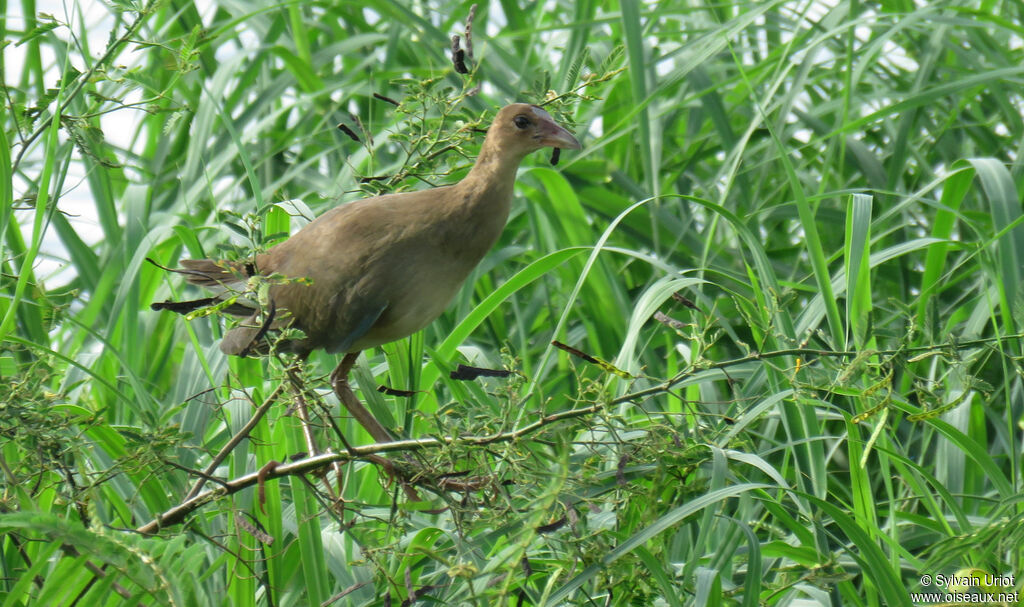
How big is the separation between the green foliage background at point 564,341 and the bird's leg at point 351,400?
55 mm

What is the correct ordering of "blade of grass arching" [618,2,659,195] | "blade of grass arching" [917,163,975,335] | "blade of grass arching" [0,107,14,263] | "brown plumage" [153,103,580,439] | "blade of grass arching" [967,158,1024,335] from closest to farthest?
"blade of grass arching" [0,107,14,263] → "brown plumage" [153,103,580,439] → "blade of grass arching" [967,158,1024,335] → "blade of grass arching" [917,163,975,335] → "blade of grass arching" [618,2,659,195]

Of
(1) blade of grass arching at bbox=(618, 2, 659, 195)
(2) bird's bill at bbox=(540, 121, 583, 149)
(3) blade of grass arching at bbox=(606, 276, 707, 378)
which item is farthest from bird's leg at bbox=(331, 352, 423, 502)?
(1) blade of grass arching at bbox=(618, 2, 659, 195)

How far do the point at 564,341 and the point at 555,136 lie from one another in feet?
2.28

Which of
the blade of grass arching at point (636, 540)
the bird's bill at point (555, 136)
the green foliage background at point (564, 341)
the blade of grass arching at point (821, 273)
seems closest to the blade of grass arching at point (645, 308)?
the green foliage background at point (564, 341)

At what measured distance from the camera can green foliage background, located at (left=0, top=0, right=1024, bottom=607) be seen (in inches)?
52.5

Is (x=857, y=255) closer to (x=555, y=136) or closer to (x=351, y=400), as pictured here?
(x=555, y=136)

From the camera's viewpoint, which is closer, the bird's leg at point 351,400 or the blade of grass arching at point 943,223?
the bird's leg at point 351,400

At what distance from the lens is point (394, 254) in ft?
6.35

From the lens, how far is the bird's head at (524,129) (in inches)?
78.7

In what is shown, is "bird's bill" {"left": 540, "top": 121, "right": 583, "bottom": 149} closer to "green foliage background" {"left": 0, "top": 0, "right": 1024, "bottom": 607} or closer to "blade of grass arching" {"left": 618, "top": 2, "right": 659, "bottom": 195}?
"green foliage background" {"left": 0, "top": 0, "right": 1024, "bottom": 607}

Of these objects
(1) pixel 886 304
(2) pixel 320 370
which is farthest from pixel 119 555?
(1) pixel 886 304

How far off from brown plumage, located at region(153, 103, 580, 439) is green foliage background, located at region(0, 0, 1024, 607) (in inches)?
3.0

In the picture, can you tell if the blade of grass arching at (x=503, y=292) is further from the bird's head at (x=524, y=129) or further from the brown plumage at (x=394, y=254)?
the bird's head at (x=524, y=129)

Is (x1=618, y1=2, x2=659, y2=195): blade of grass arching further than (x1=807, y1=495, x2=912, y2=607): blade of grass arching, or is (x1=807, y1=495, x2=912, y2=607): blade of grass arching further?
(x1=618, y1=2, x2=659, y2=195): blade of grass arching
